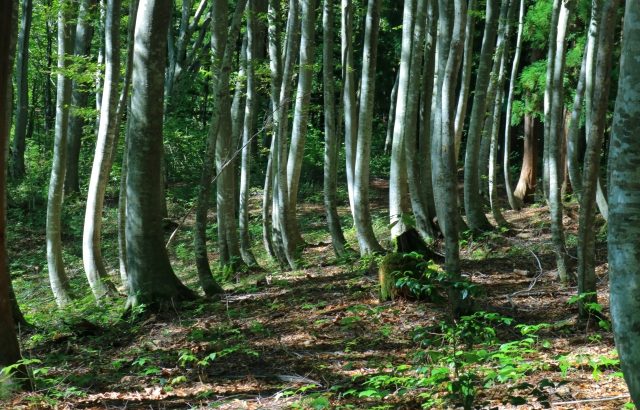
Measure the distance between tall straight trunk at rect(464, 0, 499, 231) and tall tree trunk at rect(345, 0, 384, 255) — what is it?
88.3 inches

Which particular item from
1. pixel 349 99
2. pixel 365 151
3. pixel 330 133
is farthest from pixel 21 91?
pixel 365 151

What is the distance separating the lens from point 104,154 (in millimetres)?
12250

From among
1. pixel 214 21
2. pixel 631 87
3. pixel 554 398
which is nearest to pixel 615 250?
pixel 631 87

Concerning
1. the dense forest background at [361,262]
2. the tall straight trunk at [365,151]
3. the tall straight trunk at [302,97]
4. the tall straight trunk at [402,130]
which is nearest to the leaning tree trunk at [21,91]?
the dense forest background at [361,262]

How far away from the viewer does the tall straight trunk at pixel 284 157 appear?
12.7 metres

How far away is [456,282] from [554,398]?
1736mm

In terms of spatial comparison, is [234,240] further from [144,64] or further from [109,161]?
[144,64]

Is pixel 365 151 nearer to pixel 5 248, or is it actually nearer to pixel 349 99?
pixel 349 99

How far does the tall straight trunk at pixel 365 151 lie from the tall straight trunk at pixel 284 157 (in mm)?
1404

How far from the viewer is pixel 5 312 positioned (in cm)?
604

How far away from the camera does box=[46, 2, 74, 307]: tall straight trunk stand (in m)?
12.9

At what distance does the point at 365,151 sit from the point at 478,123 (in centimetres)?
270

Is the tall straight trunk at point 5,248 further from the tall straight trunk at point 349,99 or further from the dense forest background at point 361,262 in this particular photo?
the tall straight trunk at point 349,99

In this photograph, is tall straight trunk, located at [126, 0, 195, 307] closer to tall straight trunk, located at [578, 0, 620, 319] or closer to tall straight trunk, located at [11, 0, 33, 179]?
tall straight trunk, located at [578, 0, 620, 319]
